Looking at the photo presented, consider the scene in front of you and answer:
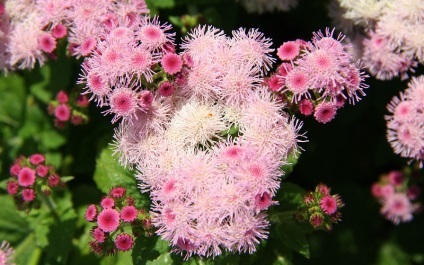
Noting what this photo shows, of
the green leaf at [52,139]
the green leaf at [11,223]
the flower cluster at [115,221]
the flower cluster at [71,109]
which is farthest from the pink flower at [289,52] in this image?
the green leaf at [11,223]

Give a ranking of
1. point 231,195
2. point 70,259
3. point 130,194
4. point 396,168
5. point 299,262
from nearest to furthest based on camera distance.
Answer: point 231,195 < point 130,194 < point 70,259 < point 299,262 < point 396,168

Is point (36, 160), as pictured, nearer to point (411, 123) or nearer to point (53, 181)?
point (53, 181)

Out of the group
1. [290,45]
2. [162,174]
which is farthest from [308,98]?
[162,174]

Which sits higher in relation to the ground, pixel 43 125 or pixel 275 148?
pixel 275 148

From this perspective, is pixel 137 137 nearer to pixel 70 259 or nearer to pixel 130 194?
pixel 130 194

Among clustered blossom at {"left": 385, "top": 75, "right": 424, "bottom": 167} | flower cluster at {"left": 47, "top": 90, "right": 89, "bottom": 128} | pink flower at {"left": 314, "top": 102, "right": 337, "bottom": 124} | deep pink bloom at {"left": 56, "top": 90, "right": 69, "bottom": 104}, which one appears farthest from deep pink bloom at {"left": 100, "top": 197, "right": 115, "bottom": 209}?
clustered blossom at {"left": 385, "top": 75, "right": 424, "bottom": 167}

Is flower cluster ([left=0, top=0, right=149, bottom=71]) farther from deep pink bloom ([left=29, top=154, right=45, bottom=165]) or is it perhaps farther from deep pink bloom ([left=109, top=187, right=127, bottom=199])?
deep pink bloom ([left=109, top=187, right=127, bottom=199])
